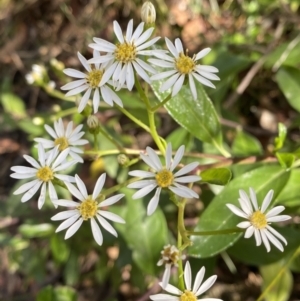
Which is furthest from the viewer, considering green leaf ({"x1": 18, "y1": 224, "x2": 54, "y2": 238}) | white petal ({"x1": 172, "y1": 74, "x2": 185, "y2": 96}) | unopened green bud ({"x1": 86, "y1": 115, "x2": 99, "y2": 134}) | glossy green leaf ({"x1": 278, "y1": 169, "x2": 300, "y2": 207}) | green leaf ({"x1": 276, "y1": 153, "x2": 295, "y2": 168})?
green leaf ({"x1": 18, "y1": 224, "x2": 54, "y2": 238})

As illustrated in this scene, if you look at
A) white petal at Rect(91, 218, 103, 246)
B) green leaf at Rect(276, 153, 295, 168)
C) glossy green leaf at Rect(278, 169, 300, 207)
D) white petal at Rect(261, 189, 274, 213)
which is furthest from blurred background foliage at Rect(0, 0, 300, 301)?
white petal at Rect(91, 218, 103, 246)

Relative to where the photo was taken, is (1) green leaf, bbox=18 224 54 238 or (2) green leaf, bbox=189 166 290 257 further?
(1) green leaf, bbox=18 224 54 238

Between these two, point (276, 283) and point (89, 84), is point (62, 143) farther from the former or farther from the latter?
point (276, 283)

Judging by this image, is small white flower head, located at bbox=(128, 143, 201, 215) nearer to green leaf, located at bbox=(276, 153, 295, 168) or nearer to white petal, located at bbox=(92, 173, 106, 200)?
white petal, located at bbox=(92, 173, 106, 200)

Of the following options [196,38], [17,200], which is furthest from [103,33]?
[17,200]

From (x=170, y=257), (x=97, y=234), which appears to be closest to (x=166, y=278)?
(x=170, y=257)
